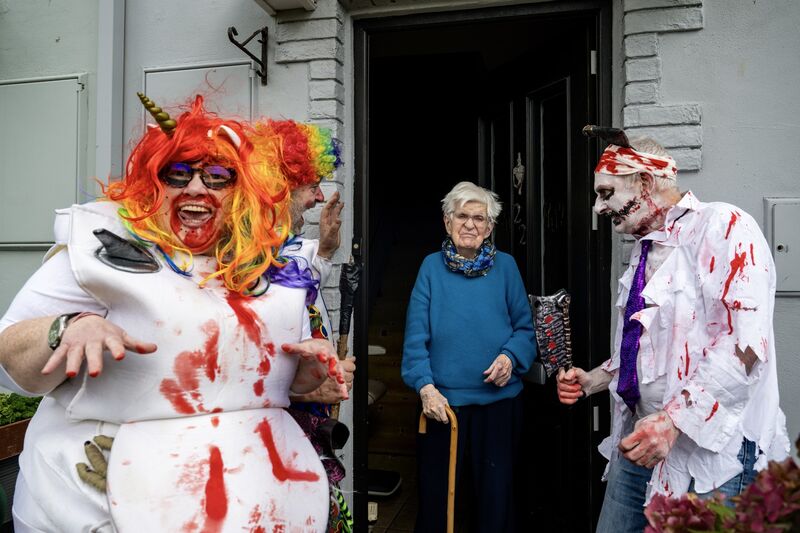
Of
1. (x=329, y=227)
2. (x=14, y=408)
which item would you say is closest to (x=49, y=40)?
(x=14, y=408)

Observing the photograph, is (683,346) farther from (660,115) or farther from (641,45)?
(641,45)

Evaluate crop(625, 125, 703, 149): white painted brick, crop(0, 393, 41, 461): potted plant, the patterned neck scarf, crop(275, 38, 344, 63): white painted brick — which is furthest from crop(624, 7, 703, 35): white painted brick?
crop(0, 393, 41, 461): potted plant

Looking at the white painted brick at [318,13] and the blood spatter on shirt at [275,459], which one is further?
the white painted brick at [318,13]

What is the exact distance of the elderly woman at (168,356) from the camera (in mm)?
1478

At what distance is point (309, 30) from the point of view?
11.1 feet

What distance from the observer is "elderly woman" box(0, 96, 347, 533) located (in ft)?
4.85

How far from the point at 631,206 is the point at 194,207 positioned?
162cm

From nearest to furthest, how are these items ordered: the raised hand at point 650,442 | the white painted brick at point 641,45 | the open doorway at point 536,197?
the raised hand at point 650,442 < the white painted brick at point 641,45 < the open doorway at point 536,197

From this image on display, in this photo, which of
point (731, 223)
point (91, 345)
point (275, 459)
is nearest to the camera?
point (91, 345)

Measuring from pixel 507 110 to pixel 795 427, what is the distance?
102 inches

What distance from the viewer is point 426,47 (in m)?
5.88

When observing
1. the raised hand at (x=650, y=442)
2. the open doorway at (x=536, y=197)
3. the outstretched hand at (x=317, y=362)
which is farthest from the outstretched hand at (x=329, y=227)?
the raised hand at (x=650, y=442)

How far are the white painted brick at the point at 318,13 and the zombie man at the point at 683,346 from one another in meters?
1.80

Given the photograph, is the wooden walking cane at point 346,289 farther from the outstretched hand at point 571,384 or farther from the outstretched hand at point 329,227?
the outstretched hand at point 571,384
